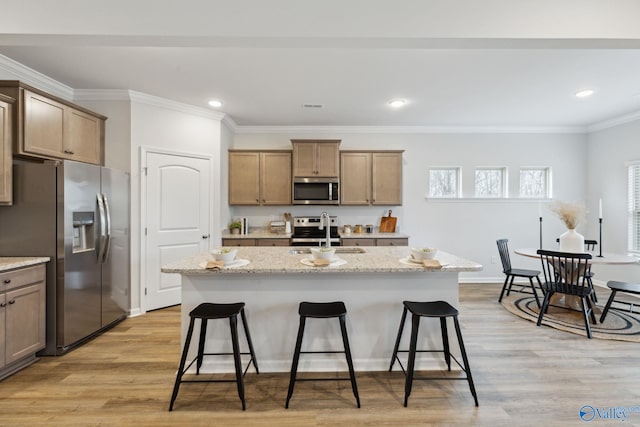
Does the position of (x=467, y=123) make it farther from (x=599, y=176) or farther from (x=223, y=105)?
(x=223, y=105)

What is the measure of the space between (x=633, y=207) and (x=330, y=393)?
5.38 metres

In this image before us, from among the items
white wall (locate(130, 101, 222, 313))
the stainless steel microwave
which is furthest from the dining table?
white wall (locate(130, 101, 222, 313))

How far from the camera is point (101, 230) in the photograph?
3012mm

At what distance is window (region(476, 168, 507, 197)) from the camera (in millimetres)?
5141

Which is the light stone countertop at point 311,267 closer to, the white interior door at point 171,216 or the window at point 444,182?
the white interior door at point 171,216

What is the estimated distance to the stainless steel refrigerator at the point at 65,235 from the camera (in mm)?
2586

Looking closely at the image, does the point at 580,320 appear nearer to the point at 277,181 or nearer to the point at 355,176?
the point at 355,176

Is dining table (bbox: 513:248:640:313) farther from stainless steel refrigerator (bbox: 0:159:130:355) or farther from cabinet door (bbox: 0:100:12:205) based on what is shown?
cabinet door (bbox: 0:100:12:205)

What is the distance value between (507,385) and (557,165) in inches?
177

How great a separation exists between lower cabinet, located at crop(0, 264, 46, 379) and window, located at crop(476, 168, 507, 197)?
5920 mm

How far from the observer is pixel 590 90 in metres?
3.49

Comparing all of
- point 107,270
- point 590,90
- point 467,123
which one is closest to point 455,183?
point 467,123

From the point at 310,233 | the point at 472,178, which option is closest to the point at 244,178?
the point at 310,233

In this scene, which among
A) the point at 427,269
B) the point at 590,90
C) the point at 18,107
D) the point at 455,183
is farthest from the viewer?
the point at 455,183
